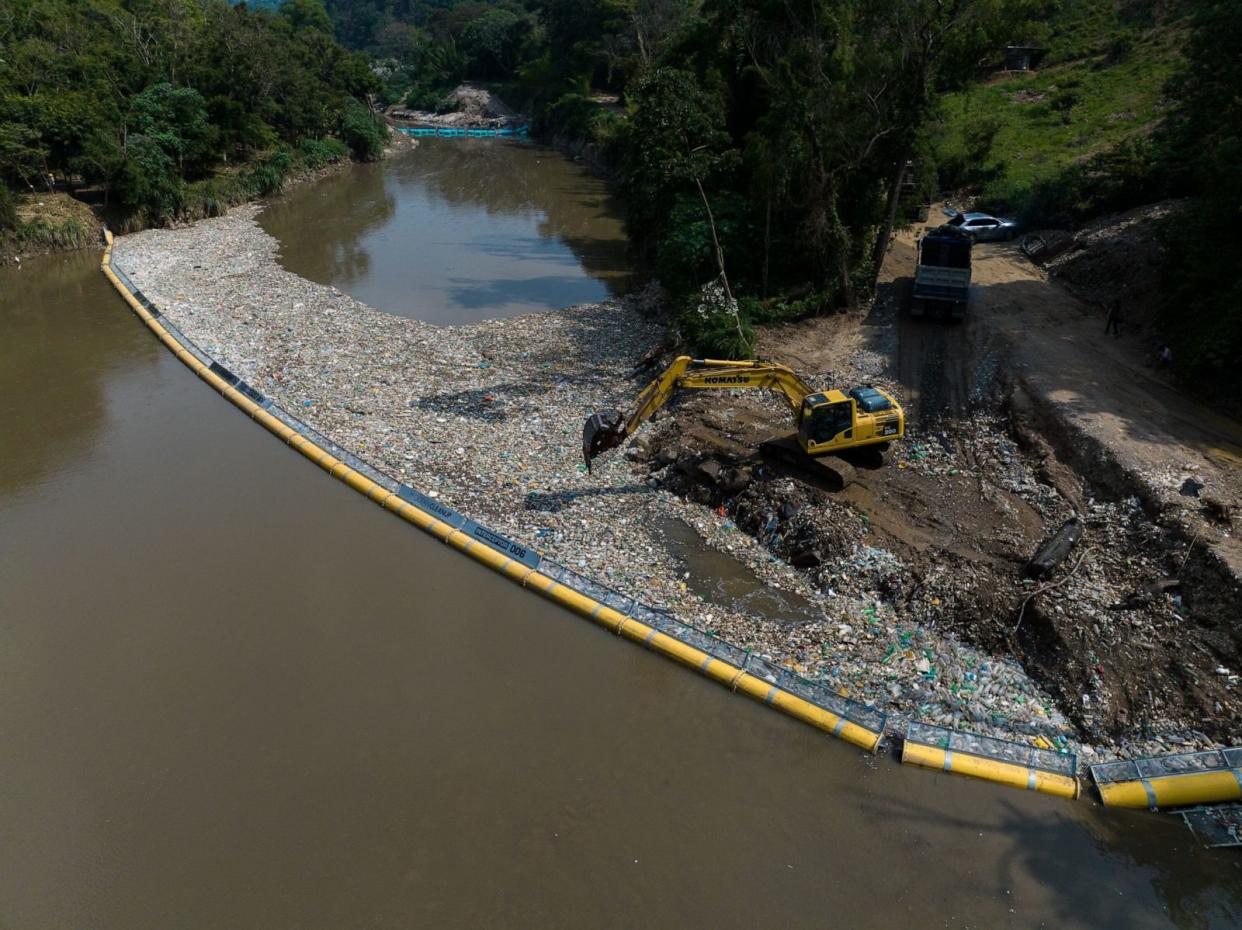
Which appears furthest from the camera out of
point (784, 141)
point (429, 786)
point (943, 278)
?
point (784, 141)

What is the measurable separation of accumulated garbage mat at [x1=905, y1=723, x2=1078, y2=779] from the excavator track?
456 centimetres

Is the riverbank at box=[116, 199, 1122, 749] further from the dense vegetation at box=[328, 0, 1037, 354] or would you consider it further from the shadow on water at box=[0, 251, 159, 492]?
the dense vegetation at box=[328, 0, 1037, 354]

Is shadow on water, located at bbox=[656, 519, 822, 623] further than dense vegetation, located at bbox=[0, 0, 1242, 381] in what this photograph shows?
No

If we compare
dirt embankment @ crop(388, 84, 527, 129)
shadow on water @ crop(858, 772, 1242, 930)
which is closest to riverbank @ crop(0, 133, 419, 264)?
dirt embankment @ crop(388, 84, 527, 129)

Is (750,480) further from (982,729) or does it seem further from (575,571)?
(982,729)

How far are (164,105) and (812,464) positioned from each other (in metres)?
35.2

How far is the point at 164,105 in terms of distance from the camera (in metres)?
34.0

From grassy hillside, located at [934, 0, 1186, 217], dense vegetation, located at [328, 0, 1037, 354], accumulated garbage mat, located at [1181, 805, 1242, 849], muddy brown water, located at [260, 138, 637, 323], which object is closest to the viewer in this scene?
accumulated garbage mat, located at [1181, 805, 1242, 849]

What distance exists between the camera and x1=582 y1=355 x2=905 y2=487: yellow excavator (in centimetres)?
1192

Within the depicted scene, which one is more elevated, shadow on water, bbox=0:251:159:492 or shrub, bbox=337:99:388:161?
shrub, bbox=337:99:388:161

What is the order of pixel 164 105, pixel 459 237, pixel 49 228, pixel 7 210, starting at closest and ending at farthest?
pixel 7 210
pixel 49 228
pixel 459 237
pixel 164 105

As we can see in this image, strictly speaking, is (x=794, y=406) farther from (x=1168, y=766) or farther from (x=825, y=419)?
(x=1168, y=766)

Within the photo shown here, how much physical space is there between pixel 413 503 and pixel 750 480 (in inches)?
230

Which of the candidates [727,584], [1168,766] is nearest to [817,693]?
[727,584]
